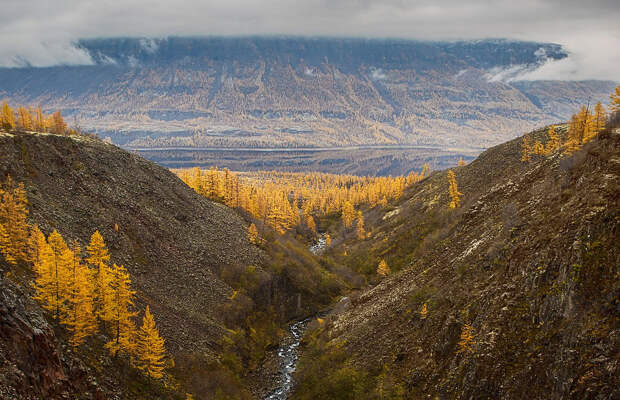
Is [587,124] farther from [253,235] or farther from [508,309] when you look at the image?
[253,235]

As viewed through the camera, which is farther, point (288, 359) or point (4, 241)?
point (288, 359)

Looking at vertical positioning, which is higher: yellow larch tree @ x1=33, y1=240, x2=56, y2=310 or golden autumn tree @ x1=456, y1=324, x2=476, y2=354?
yellow larch tree @ x1=33, y1=240, x2=56, y2=310

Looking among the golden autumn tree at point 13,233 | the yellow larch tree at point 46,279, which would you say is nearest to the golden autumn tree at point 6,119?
the golden autumn tree at point 13,233

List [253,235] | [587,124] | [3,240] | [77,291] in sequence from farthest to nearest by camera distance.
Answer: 1. [253,235]
2. [587,124]
3. [3,240]
4. [77,291]

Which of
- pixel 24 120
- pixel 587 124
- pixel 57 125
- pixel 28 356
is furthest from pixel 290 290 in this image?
pixel 24 120

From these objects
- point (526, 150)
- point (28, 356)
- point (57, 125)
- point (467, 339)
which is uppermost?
point (57, 125)

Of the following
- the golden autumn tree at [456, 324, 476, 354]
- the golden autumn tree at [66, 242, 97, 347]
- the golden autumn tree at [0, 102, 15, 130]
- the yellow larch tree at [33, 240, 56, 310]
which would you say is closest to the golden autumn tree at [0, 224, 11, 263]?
the yellow larch tree at [33, 240, 56, 310]

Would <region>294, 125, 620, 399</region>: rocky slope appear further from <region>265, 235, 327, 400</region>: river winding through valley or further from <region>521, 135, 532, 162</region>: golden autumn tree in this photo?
<region>521, 135, 532, 162</region>: golden autumn tree

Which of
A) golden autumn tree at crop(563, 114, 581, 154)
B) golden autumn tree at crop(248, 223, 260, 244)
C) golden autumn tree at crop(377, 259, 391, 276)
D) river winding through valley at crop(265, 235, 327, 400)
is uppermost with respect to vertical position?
golden autumn tree at crop(563, 114, 581, 154)
